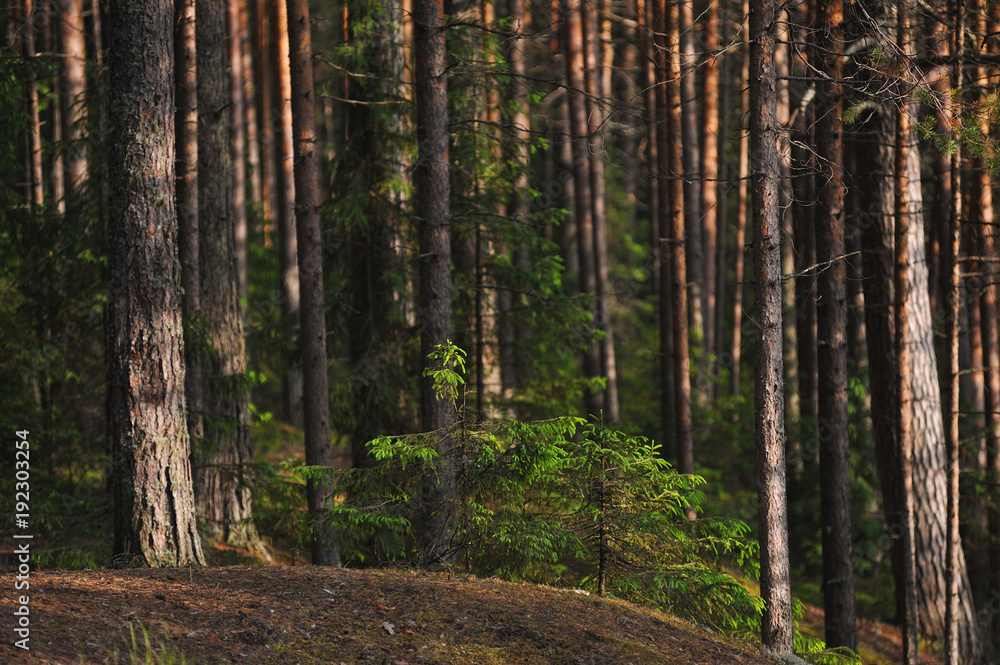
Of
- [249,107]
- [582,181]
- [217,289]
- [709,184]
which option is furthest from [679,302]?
[249,107]

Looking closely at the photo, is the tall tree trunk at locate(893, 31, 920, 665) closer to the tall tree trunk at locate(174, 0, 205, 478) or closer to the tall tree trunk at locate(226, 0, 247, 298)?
the tall tree trunk at locate(174, 0, 205, 478)

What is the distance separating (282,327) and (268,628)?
7354 millimetres

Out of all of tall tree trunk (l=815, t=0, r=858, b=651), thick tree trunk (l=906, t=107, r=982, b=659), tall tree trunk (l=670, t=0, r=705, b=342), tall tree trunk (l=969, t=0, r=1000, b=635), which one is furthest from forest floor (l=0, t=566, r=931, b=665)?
tall tree trunk (l=670, t=0, r=705, b=342)

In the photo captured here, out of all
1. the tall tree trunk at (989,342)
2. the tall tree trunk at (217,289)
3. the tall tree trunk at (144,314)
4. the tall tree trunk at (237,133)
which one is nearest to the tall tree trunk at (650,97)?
the tall tree trunk at (989,342)

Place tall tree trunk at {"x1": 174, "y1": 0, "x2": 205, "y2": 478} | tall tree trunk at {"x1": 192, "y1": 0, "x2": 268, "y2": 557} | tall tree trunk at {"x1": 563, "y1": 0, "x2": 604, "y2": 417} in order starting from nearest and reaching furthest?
tall tree trunk at {"x1": 174, "y1": 0, "x2": 205, "y2": 478}
tall tree trunk at {"x1": 192, "y1": 0, "x2": 268, "y2": 557}
tall tree trunk at {"x1": 563, "y1": 0, "x2": 604, "y2": 417}

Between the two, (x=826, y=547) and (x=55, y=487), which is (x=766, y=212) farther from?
(x=55, y=487)

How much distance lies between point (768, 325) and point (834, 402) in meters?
3.36

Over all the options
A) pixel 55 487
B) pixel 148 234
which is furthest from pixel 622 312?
pixel 148 234

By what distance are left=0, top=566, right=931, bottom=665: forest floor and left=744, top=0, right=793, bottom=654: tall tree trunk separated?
22.4 inches

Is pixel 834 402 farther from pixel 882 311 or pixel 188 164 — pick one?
pixel 188 164

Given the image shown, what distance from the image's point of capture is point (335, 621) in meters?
5.78

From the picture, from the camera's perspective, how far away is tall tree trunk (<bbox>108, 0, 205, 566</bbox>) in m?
6.87

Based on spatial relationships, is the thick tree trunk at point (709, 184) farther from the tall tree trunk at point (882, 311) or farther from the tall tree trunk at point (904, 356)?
the tall tree trunk at point (904, 356)

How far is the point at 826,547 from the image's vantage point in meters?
10.1
